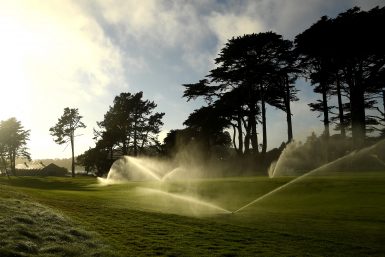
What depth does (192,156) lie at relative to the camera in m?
77.0

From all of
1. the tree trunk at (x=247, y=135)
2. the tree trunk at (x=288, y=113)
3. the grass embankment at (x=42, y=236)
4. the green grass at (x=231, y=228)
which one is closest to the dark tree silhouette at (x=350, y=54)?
the tree trunk at (x=288, y=113)

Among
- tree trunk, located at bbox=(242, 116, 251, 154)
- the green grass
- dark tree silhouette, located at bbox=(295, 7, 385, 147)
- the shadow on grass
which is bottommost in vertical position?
the green grass

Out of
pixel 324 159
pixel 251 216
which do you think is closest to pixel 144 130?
pixel 324 159

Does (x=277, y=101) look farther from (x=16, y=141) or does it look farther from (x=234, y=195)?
(x=16, y=141)

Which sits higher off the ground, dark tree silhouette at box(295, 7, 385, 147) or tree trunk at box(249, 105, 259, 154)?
dark tree silhouette at box(295, 7, 385, 147)

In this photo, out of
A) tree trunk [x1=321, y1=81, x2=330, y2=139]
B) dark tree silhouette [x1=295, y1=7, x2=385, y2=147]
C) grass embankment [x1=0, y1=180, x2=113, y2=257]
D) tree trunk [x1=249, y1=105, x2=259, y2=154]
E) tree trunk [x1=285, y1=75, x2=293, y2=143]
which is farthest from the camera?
tree trunk [x1=249, y1=105, x2=259, y2=154]

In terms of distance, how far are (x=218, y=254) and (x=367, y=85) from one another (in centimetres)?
4338

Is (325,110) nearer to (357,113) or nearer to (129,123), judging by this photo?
(357,113)

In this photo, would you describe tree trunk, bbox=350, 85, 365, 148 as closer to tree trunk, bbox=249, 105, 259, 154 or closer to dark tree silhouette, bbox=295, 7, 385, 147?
dark tree silhouette, bbox=295, 7, 385, 147

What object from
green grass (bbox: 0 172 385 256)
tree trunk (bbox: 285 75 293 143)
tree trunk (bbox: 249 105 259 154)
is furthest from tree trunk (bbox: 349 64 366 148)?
green grass (bbox: 0 172 385 256)

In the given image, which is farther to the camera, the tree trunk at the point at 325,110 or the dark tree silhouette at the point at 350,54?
the tree trunk at the point at 325,110

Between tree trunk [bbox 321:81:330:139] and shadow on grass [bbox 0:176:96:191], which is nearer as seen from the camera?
shadow on grass [bbox 0:176:96:191]

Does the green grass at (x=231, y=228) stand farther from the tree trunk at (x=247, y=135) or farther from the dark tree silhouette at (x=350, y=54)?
the tree trunk at (x=247, y=135)

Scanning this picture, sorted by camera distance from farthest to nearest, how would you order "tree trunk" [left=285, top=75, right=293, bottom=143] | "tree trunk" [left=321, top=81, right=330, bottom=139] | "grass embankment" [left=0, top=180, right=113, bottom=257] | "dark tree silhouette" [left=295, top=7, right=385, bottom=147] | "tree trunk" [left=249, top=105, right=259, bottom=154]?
"tree trunk" [left=249, top=105, right=259, bottom=154] → "tree trunk" [left=285, top=75, right=293, bottom=143] → "tree trunk" [left=321, top=81, right=330, bottom=139] → "dark tree silhouette" [left=295, top=7, right=385, bottom=147] → "grass embankment" [left=0, top=180, right=113, bottom=257]
